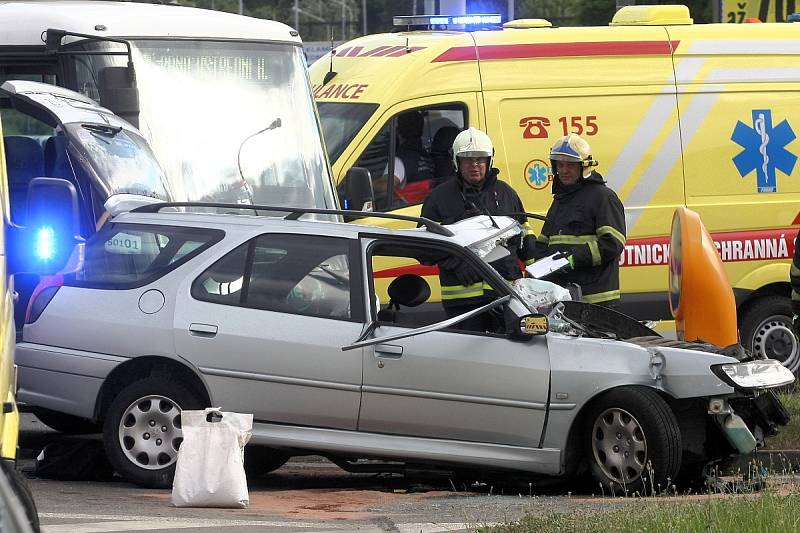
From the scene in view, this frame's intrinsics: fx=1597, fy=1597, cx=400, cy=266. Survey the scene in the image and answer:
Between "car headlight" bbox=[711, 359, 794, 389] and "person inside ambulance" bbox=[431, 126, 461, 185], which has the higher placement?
"person inside ambulance" bbox=[431, 126, 461, 185]

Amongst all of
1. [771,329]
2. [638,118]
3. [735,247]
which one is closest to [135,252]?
[638,118]

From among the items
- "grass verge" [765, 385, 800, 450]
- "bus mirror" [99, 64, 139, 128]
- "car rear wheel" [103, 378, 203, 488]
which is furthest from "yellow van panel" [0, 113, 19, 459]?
"grass verge" [765, 385, 800, 450]

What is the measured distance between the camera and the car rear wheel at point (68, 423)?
1025 centimetres

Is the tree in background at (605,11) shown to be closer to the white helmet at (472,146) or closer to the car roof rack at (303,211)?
the white helmet at (472,146)

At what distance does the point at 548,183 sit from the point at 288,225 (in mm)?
3760

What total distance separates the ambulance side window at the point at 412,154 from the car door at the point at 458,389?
3.51 m

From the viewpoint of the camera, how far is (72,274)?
9.05 metres

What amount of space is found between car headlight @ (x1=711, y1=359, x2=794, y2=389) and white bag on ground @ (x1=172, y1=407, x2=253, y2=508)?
2.57m

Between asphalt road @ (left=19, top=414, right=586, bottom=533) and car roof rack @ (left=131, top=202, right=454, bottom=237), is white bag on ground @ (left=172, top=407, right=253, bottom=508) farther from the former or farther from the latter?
car roof rack @ (left=131, top=202, right=454, bottom=237)

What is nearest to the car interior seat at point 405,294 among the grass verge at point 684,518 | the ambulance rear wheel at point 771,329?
the grass verge at point 684,518

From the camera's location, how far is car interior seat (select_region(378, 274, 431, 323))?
28.9ft

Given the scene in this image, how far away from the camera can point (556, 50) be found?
1238 cm

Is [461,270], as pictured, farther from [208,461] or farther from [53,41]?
[53,41]

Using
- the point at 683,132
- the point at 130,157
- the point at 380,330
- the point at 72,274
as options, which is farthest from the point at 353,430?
the point at 683,132
